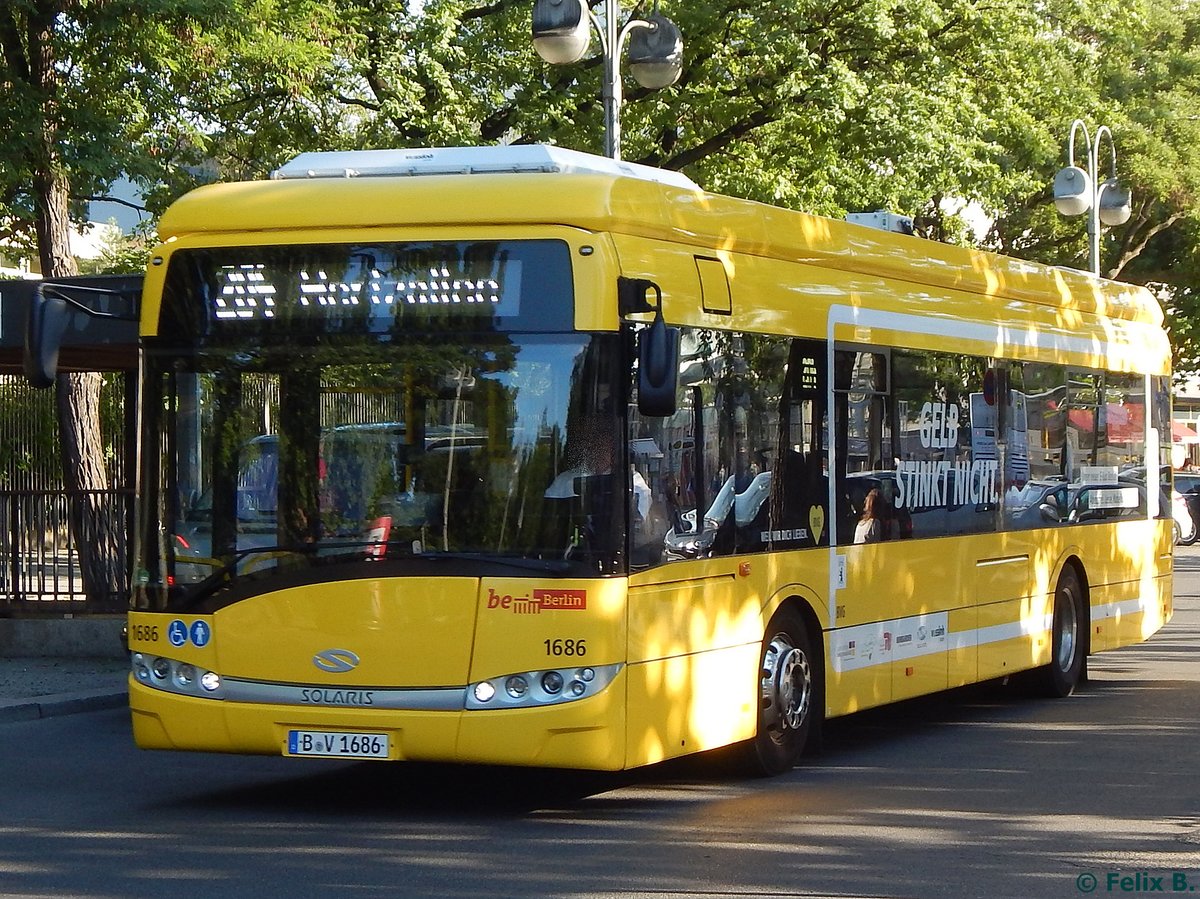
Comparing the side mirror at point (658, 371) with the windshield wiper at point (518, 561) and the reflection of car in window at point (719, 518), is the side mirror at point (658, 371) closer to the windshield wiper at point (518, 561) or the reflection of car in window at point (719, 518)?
the windshield wiper at point (518, 561)

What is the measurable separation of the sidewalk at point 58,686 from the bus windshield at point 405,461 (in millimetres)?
5263

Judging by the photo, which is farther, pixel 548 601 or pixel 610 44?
pixel 610 44

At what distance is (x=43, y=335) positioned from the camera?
9391mm

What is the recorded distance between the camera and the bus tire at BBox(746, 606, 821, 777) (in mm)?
10383

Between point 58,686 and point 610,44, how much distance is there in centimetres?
772

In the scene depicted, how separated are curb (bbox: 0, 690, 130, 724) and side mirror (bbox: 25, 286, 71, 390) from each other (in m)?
5.07

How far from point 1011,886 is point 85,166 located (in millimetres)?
13629

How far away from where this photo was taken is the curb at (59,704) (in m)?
13.8

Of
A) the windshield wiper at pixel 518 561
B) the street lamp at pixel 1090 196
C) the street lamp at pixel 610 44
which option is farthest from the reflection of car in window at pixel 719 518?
the street lamp at pixel 1090 196

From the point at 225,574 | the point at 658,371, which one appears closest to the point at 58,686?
the point at 225,574

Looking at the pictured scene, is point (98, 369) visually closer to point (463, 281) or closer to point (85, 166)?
point (85, 166)

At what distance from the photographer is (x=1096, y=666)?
59.0 ft

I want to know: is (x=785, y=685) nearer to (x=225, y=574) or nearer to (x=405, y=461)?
(x=405, y=461)

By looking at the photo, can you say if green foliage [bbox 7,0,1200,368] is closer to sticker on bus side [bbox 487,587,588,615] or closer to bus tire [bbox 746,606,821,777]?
bus tire [bbox 746,606,821,777]
